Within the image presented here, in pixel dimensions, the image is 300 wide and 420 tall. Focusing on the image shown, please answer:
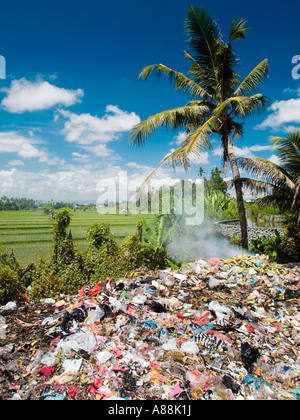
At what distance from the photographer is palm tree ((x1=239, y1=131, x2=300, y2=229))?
20.5ft

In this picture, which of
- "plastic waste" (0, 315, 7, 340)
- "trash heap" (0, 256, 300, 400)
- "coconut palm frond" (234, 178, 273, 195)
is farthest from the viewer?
"coconut palm frond" (234, 178, 273, 195)

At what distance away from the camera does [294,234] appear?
7.42 meters

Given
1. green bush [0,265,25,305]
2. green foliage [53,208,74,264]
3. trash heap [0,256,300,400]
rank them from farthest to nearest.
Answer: green foliage [53,208,74,264] < green bush [0,265,25,305] < trash heap [0,256,300,400]

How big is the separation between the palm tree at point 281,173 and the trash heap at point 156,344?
3282 millimetres

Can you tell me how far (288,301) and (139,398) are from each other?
2.59m

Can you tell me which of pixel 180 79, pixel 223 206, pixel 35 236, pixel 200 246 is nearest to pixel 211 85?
pixel 180 79

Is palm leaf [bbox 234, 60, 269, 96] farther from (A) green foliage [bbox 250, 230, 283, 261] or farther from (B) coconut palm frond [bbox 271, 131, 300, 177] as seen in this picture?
(A) green foliage [bbox 250, 230, 283, 261]

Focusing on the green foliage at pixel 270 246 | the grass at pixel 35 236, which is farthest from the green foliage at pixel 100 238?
the green foliage at pixel 270 246

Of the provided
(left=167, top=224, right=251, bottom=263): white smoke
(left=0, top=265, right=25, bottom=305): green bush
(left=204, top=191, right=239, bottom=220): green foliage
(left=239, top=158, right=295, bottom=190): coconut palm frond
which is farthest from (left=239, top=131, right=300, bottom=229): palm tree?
(left=204, top=191, right=239, bottom=220): green foliage

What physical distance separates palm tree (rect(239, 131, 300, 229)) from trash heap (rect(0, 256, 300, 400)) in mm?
3282

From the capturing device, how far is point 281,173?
608 centimetres

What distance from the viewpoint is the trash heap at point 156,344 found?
6.72ft
